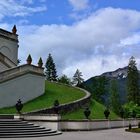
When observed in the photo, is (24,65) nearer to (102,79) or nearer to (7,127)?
(7,127)

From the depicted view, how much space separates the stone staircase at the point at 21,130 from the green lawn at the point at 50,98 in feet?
22.4

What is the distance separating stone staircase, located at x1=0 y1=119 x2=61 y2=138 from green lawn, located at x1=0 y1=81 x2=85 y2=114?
6839 mm

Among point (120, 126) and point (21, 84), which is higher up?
point (21, 84)

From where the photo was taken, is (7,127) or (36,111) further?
(36,111)

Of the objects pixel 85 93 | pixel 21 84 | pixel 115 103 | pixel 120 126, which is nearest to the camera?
pixel 21 84

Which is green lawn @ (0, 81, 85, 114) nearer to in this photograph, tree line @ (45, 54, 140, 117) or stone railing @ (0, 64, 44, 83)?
stone railing @ (0, 64, 44, 83)

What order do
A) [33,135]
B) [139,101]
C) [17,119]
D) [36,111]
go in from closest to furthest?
[33,135] < [17,119] < [36,111] < [139,101]

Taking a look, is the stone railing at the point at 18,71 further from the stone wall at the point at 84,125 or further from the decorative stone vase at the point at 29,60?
the stone wall at the point at 84,125

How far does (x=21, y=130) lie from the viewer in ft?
87.9

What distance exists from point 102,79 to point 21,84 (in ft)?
209

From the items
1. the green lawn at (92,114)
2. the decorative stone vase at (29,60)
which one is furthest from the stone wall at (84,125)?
the decorative stone vase at (29,60)

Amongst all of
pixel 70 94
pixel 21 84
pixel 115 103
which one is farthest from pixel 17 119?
pixel 115 103

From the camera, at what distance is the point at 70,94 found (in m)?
47.7

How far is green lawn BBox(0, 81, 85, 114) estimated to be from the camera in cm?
3721
